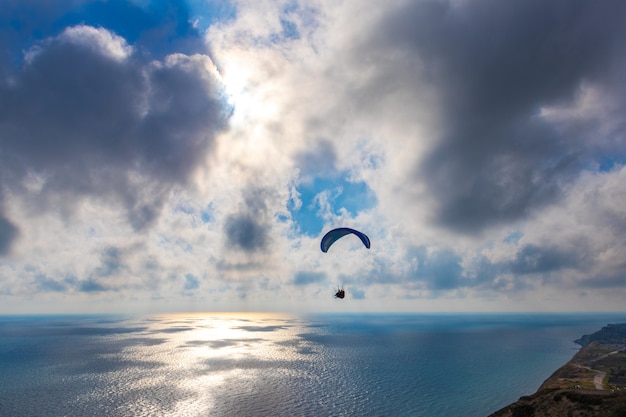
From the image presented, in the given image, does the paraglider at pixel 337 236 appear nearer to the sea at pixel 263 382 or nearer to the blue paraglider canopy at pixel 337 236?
the blue paraglider canopy at pixel 337 236

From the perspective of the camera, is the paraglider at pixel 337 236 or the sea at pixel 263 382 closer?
the paraglider at pixel 337 236

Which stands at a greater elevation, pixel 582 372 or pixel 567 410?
pixel 567 410

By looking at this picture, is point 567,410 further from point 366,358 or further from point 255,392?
point 366,358

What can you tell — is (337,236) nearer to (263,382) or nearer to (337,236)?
(337,236)

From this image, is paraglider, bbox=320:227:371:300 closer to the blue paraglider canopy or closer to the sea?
the blue paraglider canopy

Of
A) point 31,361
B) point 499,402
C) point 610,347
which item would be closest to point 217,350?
point 31,361

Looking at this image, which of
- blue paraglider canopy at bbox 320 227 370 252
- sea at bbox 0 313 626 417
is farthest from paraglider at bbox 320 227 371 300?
sea at bbox 0 313 626 417

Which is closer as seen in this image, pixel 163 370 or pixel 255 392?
pixel 255 392

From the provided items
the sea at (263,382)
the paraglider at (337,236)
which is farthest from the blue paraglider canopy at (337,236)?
the sea at (263,382)

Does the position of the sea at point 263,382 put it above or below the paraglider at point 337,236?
below
